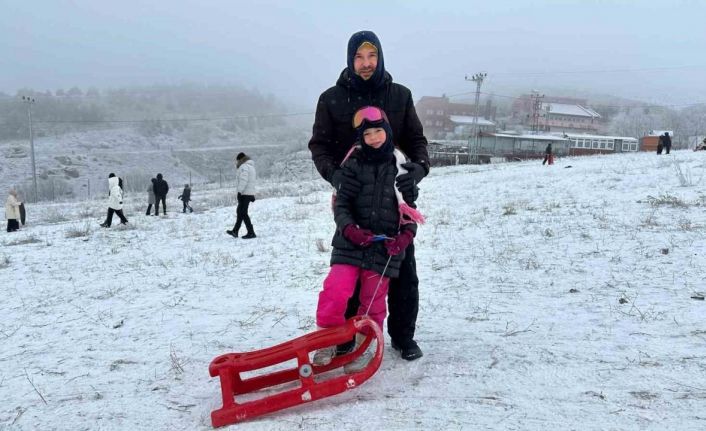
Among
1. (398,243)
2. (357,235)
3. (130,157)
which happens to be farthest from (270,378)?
(130,157)

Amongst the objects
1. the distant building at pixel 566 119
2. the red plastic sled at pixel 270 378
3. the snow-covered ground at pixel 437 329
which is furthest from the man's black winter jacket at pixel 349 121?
the distant building at pixel 566 119

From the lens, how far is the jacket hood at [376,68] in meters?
3.12

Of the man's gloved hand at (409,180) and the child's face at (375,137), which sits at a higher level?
the child's face at (375,137)

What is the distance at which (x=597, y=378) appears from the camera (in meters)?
2.76

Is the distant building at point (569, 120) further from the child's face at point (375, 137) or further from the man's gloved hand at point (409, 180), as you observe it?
the child's face at point (375, 137)

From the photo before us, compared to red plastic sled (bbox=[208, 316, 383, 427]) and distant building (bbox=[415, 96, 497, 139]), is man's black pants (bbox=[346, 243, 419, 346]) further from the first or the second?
distant building (bbox=[415, 96, 497, 139])

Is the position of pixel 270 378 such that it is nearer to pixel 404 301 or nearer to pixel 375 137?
pixel 404 301

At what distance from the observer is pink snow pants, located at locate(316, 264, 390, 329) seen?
299cm

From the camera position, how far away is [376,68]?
316cm

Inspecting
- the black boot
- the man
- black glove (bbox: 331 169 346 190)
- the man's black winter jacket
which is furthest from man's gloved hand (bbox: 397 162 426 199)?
the black boot

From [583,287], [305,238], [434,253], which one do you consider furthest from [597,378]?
[305,238]

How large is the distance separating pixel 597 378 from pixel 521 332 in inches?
33.2

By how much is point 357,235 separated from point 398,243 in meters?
0.29

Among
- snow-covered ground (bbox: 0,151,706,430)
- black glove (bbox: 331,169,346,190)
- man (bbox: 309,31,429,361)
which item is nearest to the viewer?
snow-covered ground (bbox: 0,151,706,430)
